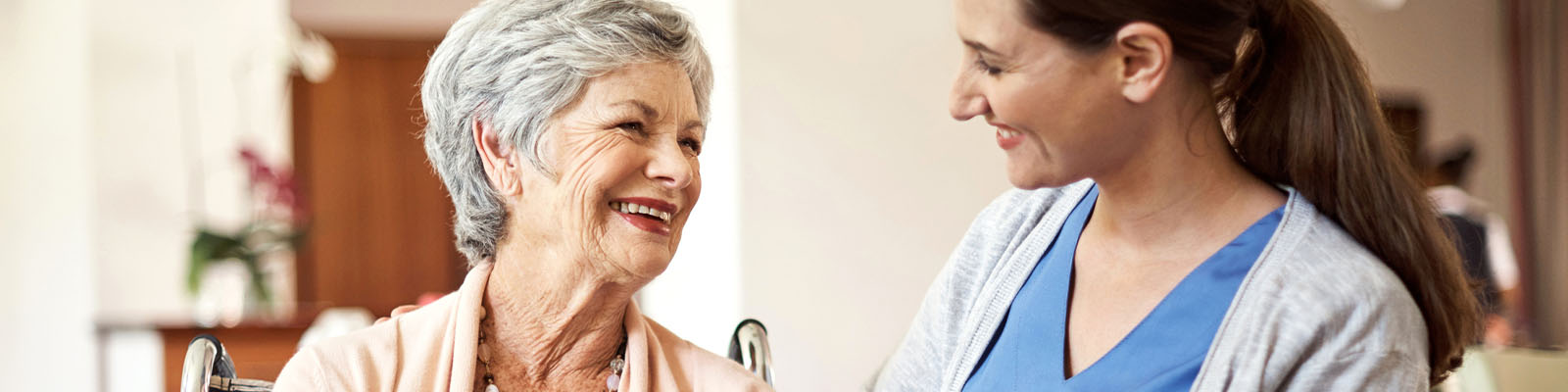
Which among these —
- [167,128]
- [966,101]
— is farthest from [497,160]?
[167,128]

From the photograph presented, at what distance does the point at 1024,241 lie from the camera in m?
1.48

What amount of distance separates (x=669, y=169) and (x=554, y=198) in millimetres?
125

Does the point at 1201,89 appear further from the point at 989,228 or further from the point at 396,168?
the point at 396,168

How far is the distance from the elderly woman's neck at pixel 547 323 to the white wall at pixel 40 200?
4286 millimetres

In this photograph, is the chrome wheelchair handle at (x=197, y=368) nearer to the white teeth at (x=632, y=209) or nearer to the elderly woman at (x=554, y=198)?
Result: the elderly woman at (x=554, y=198)

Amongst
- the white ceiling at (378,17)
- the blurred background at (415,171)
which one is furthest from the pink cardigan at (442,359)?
the white ceiling at (378,17)

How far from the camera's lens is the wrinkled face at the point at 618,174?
1319 mm

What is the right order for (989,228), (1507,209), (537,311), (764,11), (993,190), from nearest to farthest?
(537,311) → (989,228) → (764,11) → (993,190) → (1507,209)

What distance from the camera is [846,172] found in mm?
2529

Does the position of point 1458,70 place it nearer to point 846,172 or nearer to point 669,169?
point 846,172

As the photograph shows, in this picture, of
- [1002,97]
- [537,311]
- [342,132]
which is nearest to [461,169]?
[537,311]

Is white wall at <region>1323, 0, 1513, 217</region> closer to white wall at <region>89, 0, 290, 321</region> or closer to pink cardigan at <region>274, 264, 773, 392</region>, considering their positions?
white wall at <region>89, 0, 290, 321</region>

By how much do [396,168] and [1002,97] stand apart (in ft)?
22.1

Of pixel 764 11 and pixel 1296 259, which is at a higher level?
pixel 764 11
